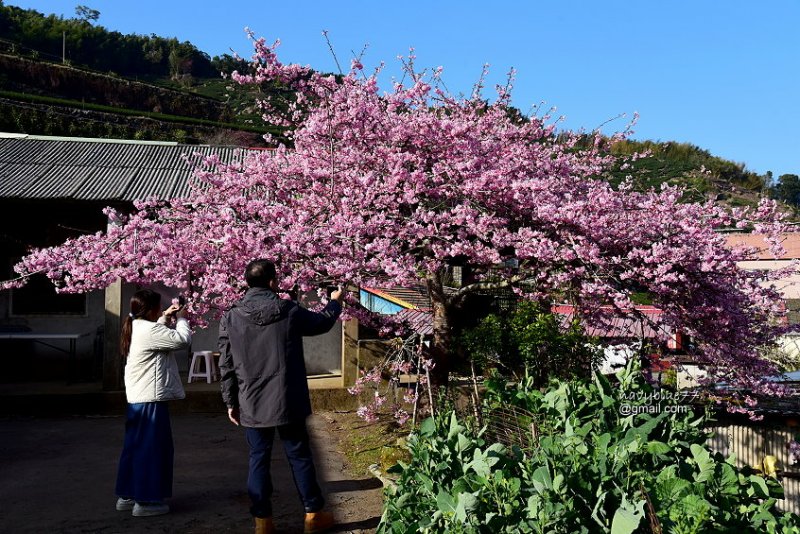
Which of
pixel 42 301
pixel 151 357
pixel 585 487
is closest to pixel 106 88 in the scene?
pixel 42 301

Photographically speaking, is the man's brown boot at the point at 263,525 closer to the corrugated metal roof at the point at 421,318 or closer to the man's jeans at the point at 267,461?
the man's jeans at the point at 267,461

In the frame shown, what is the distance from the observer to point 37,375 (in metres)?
12.5

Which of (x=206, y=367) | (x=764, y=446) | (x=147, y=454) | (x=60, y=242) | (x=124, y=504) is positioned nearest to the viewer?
(x=147, y=454)

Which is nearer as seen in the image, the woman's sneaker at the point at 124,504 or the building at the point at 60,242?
the woman's sneaker at the point at 124,504

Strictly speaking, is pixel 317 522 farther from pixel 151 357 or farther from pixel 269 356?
pixel 151 357

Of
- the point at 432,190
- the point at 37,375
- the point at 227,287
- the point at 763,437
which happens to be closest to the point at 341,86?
the point at 432,190

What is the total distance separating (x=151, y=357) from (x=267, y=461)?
4.13 ft

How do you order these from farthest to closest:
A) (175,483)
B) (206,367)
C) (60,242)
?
(60,242), (206,367), (175,483)

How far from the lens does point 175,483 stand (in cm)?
638

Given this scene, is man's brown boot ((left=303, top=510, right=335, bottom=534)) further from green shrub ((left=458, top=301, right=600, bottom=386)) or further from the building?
the building

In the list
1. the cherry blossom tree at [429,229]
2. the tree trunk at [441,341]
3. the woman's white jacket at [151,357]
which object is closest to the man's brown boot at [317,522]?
the woman's white jacket at [151,357]

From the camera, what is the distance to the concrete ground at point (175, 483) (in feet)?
17.4

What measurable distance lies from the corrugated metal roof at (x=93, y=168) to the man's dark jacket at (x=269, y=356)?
232 inches

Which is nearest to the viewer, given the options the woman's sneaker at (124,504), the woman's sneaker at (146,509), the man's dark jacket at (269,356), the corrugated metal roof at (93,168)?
the man's dark jacket at (269,356)
